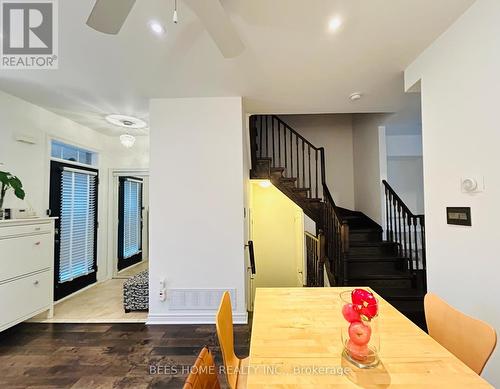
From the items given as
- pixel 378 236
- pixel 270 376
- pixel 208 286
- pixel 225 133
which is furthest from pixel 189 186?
pixel 378 236

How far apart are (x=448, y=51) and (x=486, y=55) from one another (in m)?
0.40

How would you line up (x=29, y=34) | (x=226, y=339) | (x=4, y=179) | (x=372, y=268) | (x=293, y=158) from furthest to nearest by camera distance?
(x=293, y=158), (x=372, y=268), (x=4, y=179), (x=29, y=34), (x=226, y=339)

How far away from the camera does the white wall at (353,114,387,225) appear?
4527 mm

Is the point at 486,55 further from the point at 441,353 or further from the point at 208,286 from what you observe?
the point at 208,286

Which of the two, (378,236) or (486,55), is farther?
(378,236)

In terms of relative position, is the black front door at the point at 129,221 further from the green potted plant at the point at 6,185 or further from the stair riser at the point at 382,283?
the stair riser at the point at 382,283

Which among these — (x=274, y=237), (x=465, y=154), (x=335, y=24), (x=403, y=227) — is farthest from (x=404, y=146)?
(x=335, y=24)

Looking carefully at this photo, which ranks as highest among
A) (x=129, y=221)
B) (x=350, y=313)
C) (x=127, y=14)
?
(x=127, y=14)

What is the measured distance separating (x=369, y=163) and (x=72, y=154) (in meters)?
5.31

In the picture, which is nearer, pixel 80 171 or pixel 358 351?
pixel 358 351

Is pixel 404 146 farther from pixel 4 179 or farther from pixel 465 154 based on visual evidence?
pixel 4 179

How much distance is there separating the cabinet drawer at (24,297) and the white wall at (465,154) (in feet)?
13.6

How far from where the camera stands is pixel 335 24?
75.0 inches

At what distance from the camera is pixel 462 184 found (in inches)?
73.8
